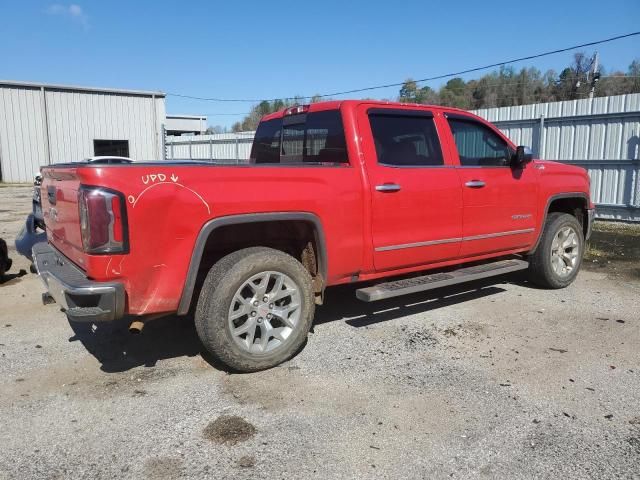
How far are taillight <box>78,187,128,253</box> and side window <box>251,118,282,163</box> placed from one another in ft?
8.06

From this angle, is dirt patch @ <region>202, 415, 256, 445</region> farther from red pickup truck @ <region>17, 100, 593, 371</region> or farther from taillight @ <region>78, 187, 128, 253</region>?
taillight @ <region>78, 187, 128, 253</region>

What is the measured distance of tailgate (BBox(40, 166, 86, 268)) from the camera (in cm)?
348

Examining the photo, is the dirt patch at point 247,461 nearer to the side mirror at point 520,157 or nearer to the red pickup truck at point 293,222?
the red pickup truck at point 293,222

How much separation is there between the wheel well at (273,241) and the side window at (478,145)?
1864mm

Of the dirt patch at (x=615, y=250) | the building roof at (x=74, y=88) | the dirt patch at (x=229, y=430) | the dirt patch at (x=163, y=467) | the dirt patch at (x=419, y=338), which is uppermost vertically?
the building roof at (x=74, y=88)

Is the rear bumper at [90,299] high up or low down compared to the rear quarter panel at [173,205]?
down

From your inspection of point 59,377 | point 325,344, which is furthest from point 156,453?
point 325,344

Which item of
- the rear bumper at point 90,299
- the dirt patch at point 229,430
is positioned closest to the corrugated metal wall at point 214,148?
the rear bumper at point 90,299

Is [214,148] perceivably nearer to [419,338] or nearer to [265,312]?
[419,338]

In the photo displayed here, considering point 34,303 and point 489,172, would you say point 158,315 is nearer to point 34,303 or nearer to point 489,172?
point 34,303

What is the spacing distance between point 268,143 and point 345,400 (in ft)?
Result: 10.0

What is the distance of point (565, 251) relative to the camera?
6.35 m

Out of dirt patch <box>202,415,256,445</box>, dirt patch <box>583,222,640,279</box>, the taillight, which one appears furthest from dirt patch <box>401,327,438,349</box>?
dirt patch <box>583,222,640,279</box>

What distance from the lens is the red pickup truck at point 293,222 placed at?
3.29 meters
